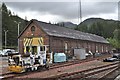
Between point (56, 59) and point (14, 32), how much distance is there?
46.8 m

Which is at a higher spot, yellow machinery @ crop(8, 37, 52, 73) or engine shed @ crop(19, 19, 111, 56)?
engine shed @ crop(19, 19, 111, 56)

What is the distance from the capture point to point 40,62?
1820cm

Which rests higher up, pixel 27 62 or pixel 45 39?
pixel 45 39

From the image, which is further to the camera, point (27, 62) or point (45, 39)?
point (45, 39)

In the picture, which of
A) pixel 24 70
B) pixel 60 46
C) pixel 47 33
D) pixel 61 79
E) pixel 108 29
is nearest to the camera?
pixel 61 79

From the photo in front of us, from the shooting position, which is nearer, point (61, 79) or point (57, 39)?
point (61, 79)

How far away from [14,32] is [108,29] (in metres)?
36.6

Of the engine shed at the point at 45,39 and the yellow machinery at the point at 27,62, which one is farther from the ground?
the engine shed at the point at 45,39

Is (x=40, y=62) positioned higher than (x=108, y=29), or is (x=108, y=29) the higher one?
(x=108, y=29)

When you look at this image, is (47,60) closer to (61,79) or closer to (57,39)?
(61,79)

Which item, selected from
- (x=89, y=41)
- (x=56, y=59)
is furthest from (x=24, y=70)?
(x=89, y=41)

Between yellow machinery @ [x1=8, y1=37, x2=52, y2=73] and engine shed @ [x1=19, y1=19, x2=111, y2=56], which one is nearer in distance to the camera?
yellow machinery @ [x1=8, y1=37, x2=52, y2=73]

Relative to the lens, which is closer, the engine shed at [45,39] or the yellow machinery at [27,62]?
the yellow machinery at [27,62]

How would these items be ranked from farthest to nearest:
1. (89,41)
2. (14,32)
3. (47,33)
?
1. (14,32)
2. (89,41)
3. (47,33)
